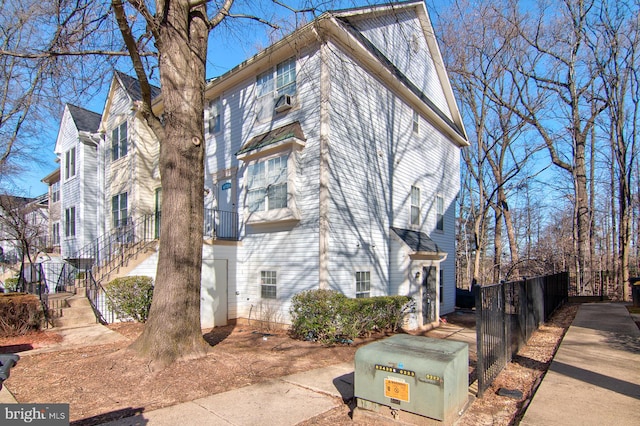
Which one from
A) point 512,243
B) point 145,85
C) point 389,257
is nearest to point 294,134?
point 145,85

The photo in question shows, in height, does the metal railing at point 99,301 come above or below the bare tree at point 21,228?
below

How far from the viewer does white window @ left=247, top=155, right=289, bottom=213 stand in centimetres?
1080

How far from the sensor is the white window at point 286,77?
36.6ft

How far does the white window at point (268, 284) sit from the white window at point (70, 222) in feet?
45.9

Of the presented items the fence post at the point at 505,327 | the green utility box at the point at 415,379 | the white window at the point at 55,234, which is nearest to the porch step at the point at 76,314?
the green utility box at the point at 415,379

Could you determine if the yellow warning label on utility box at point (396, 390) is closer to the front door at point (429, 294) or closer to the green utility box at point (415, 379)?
the green utility box at point (415, 379)

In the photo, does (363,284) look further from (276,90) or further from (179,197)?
(276,90)

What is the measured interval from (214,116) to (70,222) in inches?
488

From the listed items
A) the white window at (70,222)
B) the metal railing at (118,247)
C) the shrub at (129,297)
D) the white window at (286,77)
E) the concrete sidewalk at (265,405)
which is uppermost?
the white window at (286,77)

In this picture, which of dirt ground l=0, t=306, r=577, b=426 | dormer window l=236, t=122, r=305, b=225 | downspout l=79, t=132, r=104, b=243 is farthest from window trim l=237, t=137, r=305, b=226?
downspout l=79, t=132, r=104, b=243

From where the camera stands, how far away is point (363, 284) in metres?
11.1

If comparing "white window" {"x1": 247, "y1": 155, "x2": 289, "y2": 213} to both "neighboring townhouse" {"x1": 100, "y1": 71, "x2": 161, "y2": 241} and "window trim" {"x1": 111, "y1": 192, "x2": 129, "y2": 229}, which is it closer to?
"neighboring townhouse" {"x1": 100, "y1": 71, "x2": 161, "y2": 241}

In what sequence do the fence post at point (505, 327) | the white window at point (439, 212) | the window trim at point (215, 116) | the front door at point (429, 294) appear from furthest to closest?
the white window at point (439, 212) < the window trim at point (215, 116) < the front door at point (429, 294) < the fence post at point (505, 327)

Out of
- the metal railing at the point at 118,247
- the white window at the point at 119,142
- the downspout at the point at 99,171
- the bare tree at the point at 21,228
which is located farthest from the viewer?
the downspout at the point at 99,171
